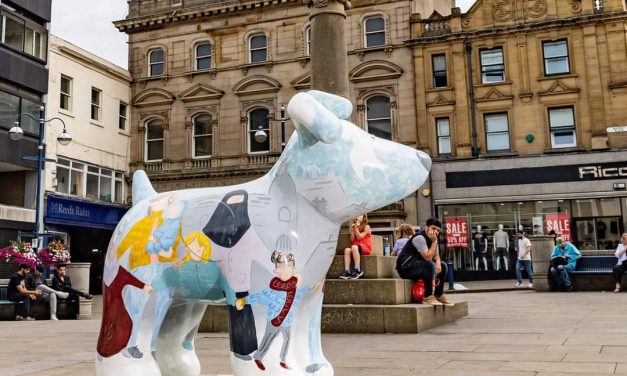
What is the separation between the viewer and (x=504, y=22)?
2438 cm

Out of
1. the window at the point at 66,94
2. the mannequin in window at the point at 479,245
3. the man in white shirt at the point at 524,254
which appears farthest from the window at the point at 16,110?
the man in white shirt at the point at 524,254

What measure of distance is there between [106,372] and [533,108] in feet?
74.9

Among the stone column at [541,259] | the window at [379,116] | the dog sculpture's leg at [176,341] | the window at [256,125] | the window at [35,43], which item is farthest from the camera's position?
the window at [256,125]

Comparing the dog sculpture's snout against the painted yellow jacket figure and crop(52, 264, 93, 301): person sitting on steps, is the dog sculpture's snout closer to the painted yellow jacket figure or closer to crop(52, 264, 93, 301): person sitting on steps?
the painted yellow jacket figure

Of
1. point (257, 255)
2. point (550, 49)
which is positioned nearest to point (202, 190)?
point (257, 255)

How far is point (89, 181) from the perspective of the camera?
26594mm

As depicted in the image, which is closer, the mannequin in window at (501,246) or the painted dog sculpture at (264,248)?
the painted dog sculpture at (264,248)

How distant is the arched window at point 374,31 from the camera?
25891 mm

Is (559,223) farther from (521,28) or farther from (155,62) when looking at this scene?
(155,62)

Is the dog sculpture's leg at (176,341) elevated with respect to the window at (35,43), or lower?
lower

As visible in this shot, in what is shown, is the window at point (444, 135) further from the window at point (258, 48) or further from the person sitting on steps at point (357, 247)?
the person sitting on steps at point (357, 247)

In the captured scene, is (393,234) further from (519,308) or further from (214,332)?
(214,332)

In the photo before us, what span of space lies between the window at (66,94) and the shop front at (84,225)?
4.05 meters

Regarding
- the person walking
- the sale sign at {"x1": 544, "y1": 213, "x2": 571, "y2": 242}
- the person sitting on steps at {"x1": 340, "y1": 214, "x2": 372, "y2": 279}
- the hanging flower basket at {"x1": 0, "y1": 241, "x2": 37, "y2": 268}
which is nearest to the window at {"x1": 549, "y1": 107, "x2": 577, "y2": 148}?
the sale sign at {"x1": 544, "y1": 213, "x2": 571, "y2": 242}
